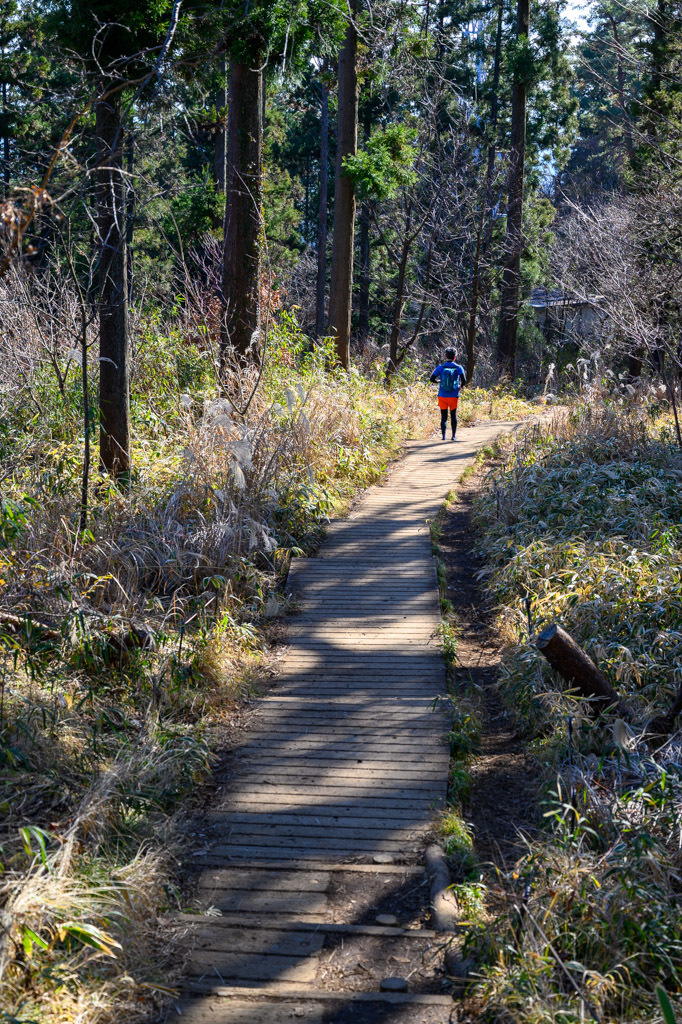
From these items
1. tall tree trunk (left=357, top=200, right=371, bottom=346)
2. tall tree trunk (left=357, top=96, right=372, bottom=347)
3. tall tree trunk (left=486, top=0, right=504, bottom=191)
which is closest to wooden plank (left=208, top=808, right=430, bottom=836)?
tall tree trunk (left=486, top=0, right=504, bottom=191)

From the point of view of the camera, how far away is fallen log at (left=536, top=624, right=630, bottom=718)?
507 centimetres

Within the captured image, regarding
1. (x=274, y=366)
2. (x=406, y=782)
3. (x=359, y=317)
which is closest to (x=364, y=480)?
(x=274, y=366)

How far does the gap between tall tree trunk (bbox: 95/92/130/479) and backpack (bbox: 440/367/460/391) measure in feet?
23.6

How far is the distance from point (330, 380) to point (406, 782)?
8372mm

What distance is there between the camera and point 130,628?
577 cm

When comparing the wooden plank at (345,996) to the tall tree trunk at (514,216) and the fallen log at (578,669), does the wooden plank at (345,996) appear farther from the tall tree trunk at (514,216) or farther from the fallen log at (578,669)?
the tall tree trunk at (514,216)

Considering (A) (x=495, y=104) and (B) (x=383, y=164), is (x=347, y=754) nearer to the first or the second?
(B) (x=383, y=164)

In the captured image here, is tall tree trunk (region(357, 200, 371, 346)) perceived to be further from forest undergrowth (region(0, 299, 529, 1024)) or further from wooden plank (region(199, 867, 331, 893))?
wooden plank (region(199, 867, 331, 893))

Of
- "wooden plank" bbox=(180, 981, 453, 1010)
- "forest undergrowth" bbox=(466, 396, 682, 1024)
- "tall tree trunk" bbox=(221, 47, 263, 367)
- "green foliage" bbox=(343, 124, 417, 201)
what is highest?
"green foliage" bbox=(343, 124, 417, 201)

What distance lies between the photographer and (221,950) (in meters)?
3.66

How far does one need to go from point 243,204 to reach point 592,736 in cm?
732

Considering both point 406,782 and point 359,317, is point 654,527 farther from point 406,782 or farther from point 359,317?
point 359,317

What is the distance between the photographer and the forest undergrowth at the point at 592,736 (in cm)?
325

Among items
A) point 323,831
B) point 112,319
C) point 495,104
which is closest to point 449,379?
point 112,319
